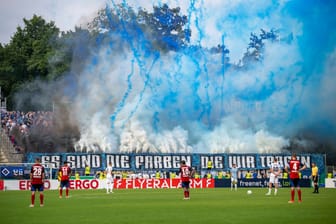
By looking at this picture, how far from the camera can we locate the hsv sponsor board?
55.4 meters

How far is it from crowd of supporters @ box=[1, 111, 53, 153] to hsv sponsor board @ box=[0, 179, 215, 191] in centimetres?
1263

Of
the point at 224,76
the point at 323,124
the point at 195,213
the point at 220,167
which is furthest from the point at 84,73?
the point at 195,213

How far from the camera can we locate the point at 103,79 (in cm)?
7906

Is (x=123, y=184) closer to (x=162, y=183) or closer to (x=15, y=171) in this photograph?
(x=162, y=183)

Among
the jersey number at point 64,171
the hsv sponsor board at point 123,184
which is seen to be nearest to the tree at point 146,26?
the hsv sponsor board at point 123,184

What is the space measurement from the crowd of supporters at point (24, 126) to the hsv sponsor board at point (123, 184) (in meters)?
12.6

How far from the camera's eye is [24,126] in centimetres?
7156

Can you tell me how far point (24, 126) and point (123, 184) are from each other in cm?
1664

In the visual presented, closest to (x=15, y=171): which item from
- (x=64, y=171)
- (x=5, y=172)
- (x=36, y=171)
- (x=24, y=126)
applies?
(x=5, y=172)

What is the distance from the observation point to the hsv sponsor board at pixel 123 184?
55.4 meters

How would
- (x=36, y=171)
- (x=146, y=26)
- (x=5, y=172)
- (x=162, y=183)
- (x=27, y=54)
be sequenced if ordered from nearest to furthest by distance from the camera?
1. (x=36, y=171)
2. (x=5, y=172)
3. (x=162, y=183)
4. (x=146, y=26)
5. (x=27, y=54)

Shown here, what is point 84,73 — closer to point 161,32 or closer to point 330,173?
point 161,32

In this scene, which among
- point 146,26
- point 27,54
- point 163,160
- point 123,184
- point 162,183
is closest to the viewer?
point 123,184

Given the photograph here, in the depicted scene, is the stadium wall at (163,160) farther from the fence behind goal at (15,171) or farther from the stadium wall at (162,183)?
the stadium wall at (162,183)
